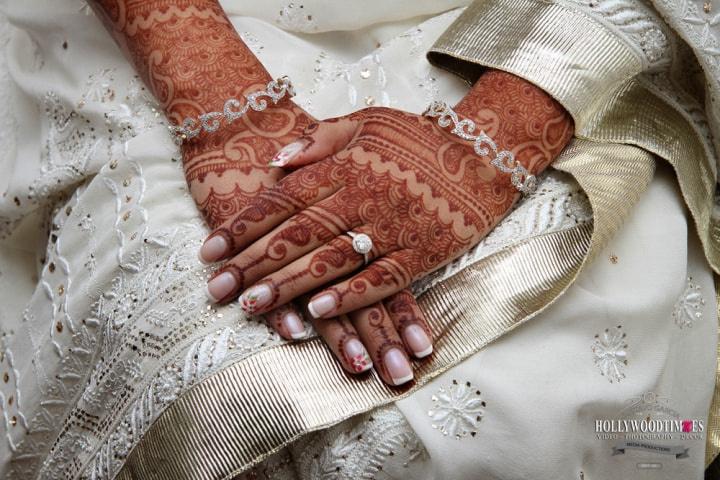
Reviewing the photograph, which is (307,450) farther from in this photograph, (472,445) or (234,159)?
(234,159)

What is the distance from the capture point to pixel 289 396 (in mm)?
680

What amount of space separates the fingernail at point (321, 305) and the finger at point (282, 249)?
0.08 ft

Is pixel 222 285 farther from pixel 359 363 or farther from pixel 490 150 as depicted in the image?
pixel 490 150

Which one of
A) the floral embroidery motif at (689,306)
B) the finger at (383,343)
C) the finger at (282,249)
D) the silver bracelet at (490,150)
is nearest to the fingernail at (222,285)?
the finger at (282,249)

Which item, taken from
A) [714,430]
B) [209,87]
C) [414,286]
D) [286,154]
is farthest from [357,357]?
[714,430]

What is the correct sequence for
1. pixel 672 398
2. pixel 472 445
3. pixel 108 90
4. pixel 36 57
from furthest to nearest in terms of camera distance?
pixel 36 57
pixel 108 90
pixel 672 398
pixel 472 445

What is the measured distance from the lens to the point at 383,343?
701mm

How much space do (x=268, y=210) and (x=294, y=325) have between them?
0.38 feet

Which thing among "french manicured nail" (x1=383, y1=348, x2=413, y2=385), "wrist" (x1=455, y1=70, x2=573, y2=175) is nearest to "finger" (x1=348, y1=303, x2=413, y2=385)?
"french manicured nail" (x1=383, y1=348, x2=413, y2=385)

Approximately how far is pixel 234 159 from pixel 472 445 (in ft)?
1.23

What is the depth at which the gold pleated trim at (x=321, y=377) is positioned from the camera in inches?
26.7

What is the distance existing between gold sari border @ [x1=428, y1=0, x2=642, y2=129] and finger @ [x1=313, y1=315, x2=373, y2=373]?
34 centimetres

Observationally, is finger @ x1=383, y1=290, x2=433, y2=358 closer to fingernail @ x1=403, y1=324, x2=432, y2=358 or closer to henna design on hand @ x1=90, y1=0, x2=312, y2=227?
fingernail @ x1=403, y1=324, x2=432, y2=358

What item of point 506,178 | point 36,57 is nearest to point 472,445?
point 506,178
